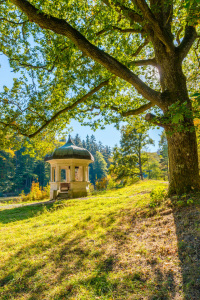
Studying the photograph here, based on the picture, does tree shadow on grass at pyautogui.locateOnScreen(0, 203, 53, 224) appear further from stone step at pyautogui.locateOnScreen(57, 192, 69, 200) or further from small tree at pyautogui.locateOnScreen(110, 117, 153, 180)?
small tree at pyautogui.locateOnScreen(110, 117, 153, 180)

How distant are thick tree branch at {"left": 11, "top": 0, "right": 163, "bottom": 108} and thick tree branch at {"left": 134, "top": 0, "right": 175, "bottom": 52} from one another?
112cm

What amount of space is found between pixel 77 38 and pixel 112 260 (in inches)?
186

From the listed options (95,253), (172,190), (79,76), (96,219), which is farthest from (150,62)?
(95,253)

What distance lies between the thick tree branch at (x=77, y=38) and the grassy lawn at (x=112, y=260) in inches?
117

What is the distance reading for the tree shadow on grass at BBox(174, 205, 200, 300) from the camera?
207cm

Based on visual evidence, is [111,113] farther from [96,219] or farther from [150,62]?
[96,219]

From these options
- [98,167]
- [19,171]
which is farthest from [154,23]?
[98,167]

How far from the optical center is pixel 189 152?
4453mm

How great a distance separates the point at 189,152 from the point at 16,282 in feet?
14.2

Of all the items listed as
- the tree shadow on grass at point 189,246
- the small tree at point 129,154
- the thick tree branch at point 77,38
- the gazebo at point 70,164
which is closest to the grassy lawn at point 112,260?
the tree shadow on grass at point 189,246

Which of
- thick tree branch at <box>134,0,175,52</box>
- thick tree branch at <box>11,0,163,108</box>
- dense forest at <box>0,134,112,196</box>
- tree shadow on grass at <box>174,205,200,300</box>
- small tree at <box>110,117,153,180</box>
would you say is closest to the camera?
tree shadow on grass at <box>174,205,200,300</box>

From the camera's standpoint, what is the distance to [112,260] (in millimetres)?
3021

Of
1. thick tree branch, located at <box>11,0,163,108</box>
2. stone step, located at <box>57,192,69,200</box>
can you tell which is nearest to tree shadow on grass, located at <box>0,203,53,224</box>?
stone step, located at <box>57,192,69,200</box>

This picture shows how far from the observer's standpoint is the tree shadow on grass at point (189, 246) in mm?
2072
